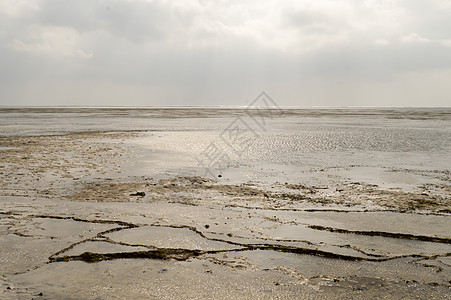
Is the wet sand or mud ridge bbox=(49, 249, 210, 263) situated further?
mud ridge bbox=(49, 249, 210, 263)

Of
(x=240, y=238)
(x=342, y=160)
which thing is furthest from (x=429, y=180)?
(x=240, y=238)

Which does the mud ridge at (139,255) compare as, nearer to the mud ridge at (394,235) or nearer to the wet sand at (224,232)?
the wet sand at (224,232)

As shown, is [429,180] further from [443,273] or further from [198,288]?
[198,288]

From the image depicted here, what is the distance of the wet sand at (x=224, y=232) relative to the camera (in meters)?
4.22

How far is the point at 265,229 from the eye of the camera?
6238 millimetres

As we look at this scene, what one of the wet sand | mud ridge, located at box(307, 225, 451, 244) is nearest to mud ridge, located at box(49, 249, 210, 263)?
the wet sand

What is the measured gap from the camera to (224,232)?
607 cm

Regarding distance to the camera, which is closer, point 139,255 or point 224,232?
point 139,255

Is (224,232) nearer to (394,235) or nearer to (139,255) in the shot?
(139,255)

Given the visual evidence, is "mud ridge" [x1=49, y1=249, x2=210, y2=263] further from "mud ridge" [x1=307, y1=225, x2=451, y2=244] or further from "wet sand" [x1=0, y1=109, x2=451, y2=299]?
"mud ridge" [x1=307, y1=225, x2=451, y2=244]

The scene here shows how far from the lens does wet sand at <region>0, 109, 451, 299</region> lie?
13.8ft

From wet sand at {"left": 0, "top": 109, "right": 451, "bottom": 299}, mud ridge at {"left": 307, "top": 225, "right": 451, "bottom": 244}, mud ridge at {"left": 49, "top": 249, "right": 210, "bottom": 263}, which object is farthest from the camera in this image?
mud ridge at {"left": 307, "top": 225, "right": 451, "bottom": 244}

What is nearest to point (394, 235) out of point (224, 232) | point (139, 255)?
point (224, 232)

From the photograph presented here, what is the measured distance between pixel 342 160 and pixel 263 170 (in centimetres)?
402
